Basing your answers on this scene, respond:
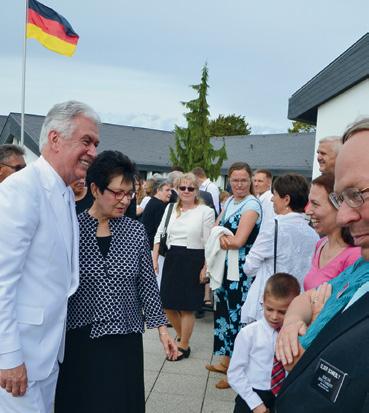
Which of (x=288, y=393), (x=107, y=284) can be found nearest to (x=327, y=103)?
(x=107, y=284)

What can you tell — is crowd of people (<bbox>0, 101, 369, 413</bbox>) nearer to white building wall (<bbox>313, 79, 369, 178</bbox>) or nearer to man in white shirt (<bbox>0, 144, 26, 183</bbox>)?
man in white shirt (<bbox>0, 144, 26, 183</bbox>)

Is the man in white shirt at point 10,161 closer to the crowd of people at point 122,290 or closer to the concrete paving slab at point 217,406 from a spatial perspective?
the crowd of people at point 122,290

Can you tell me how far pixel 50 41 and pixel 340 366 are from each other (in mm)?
15650

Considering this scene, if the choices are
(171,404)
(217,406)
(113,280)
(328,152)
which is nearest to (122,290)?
(113,280)

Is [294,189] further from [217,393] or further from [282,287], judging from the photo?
[217,393]

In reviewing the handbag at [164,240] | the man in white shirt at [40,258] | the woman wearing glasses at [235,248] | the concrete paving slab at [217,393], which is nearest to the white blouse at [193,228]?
the handbag at [164,240]

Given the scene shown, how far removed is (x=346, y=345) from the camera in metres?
1.09

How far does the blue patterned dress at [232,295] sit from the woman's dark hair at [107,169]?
208cm

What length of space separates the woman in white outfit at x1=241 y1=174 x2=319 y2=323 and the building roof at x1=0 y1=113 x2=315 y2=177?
24.6m

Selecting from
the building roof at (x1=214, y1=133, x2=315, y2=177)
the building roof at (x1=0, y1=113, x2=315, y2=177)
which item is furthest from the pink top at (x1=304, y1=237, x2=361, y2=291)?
the building roof at (x1=214, y1=133, x2=315, y2=177)

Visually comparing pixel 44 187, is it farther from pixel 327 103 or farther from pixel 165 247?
pixel 327 103

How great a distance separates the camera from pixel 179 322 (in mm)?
5664

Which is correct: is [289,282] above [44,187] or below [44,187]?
below

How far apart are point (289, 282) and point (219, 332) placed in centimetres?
194
